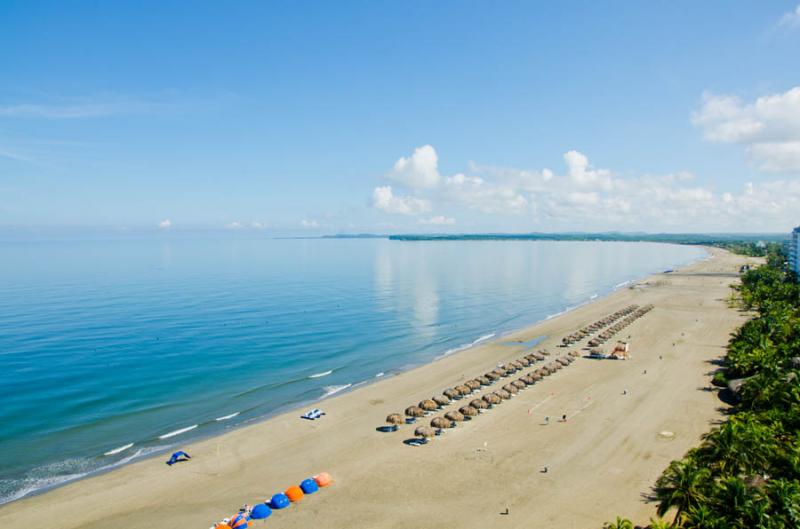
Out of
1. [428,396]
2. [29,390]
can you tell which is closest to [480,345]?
[428,396]

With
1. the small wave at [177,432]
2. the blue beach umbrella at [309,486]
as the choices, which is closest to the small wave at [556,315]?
the small wave at [177,432]

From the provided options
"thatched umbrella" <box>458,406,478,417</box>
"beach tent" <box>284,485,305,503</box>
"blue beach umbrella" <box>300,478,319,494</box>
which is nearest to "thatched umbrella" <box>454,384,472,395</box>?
"thatched umbrella" <box>458,406,478,417</box>

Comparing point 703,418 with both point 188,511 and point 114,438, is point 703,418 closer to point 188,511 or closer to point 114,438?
point 188,511

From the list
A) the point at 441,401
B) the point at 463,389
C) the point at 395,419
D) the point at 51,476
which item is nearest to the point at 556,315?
the point at 463,389

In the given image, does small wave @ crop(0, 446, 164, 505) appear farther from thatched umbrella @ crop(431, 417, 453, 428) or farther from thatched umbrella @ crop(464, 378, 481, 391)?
thatched umbrella @ crop(464, 378, 481, 391)

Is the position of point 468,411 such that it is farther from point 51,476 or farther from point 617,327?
point 617,327
